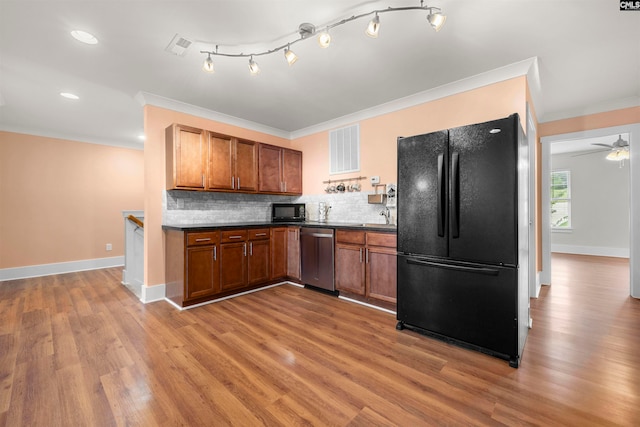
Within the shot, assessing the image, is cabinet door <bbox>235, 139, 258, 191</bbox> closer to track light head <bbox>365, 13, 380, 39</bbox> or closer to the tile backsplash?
the tile backsplash

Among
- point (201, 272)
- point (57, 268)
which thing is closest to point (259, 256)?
point (201, 272)

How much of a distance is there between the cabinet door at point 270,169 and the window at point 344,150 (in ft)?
2.94

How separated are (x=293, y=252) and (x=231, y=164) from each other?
63.4 inches

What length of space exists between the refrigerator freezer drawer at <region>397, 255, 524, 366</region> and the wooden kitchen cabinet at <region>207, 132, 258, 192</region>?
104 inches

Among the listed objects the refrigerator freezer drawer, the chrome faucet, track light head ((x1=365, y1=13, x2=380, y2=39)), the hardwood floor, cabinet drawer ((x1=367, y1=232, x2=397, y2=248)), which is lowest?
the hardwood floor

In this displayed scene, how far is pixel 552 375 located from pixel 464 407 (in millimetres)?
835

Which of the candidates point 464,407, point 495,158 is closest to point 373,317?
point 464,407

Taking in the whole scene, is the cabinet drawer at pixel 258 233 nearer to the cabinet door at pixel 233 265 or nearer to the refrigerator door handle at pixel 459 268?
the cabinet door at pixel 233 265

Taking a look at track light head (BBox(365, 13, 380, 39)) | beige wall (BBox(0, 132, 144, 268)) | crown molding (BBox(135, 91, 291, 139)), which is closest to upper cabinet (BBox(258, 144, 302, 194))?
crown molding (BBox(135, 91, 291, 139))

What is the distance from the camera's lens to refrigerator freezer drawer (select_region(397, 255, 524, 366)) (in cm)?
206

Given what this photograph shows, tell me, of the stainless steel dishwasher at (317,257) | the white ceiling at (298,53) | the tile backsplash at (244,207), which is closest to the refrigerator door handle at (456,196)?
the white ceiling at (298,53)

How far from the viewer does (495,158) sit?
83.0 inches

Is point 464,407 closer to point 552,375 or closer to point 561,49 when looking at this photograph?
point 552,375

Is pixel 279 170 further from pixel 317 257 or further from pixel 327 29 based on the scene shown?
pixel 327 29
